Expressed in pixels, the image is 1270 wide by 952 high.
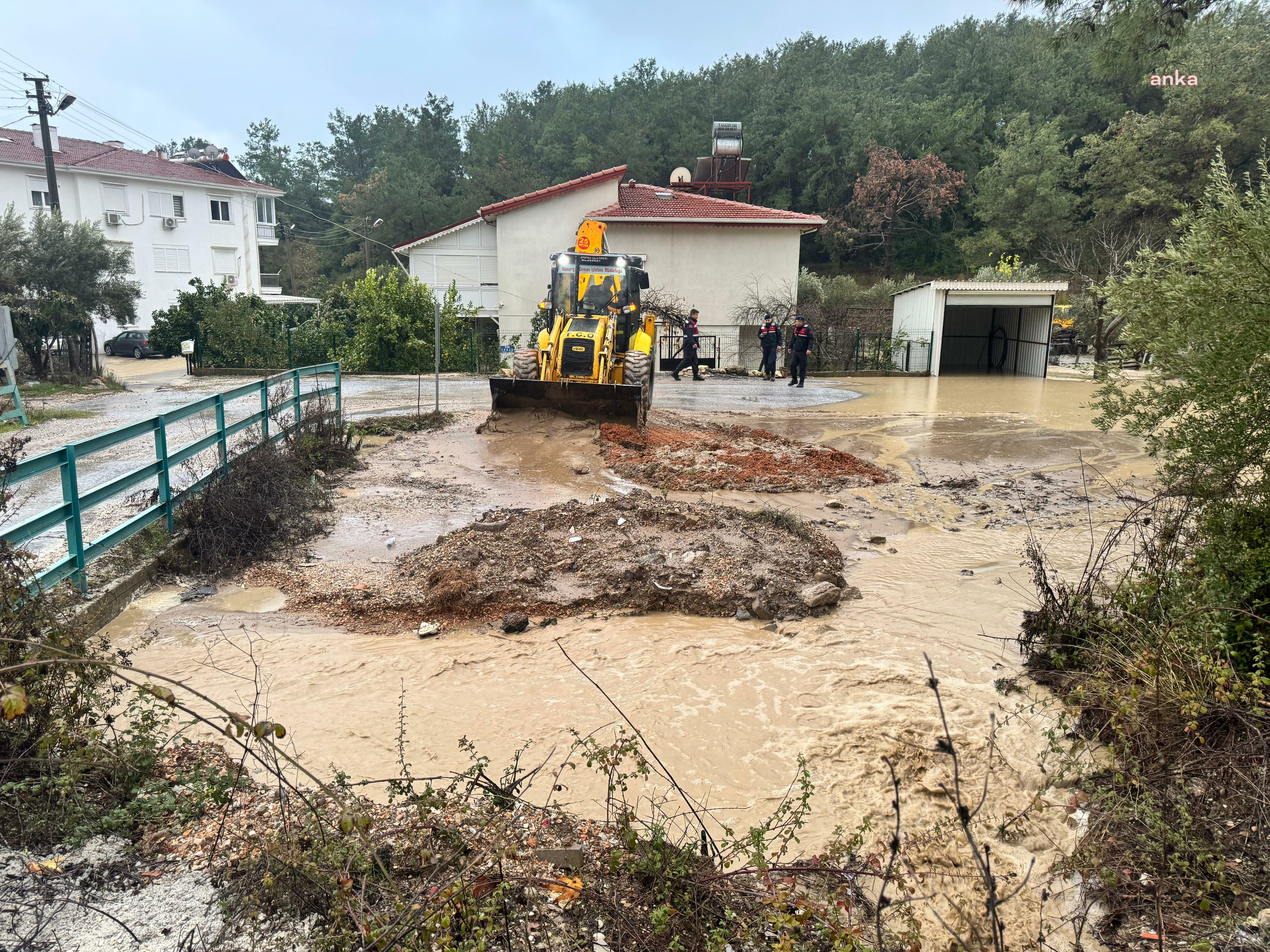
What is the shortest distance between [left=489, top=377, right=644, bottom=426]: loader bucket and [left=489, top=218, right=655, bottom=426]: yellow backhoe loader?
0.01 meters

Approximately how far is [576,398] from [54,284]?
1693cm

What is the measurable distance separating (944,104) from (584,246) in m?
42.5

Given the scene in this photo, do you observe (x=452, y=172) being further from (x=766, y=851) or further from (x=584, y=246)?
(x=766, y=851)

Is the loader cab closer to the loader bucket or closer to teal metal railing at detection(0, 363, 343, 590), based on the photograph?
the loader bucket

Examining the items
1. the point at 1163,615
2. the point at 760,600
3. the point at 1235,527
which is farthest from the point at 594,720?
the point at 1235,527

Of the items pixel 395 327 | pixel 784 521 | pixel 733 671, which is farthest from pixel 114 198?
pixel 733 671

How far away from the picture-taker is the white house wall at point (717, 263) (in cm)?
2989

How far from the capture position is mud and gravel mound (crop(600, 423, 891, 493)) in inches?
→ 444

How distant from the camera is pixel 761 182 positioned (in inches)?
2053

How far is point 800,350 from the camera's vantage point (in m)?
22.9

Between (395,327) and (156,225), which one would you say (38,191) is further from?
(395,327)

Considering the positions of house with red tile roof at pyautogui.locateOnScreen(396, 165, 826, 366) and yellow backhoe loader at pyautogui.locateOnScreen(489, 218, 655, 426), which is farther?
house with red tile roof at pyautogui.locateOnScreen(396, 165, 826, 366)

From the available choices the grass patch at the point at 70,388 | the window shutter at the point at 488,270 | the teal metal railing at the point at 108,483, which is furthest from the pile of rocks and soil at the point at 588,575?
the window shutter at the point at 488,270

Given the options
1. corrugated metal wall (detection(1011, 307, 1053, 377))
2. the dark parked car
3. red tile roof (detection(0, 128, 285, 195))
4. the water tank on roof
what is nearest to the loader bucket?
corrugated metal wall (detection(1011, 307, 1053, 377))
